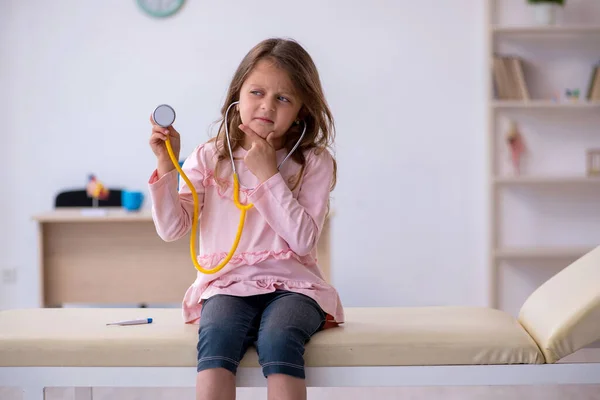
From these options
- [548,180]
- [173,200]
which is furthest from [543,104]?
[173,200]

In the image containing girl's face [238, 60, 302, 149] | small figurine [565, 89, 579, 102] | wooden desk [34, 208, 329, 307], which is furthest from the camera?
small figurine [565, 89, 579, 102]

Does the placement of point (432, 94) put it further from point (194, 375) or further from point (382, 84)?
point (194, 375)

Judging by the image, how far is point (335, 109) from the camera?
426 cm

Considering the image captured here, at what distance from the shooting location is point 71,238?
130 inches

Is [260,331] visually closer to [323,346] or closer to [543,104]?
[323,346]

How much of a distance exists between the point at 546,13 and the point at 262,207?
2854 mm

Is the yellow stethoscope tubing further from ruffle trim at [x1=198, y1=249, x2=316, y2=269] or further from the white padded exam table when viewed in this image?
the white padded exam table

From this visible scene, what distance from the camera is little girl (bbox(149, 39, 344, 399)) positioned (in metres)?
1.54

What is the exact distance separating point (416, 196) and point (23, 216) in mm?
2147

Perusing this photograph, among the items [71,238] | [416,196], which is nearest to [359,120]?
[416,196]

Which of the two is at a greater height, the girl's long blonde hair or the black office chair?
the girl's long blonde hair

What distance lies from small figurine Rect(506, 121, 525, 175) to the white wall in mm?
167

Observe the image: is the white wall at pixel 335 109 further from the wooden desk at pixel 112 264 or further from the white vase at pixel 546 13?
the wooden desk at pixel 112 264

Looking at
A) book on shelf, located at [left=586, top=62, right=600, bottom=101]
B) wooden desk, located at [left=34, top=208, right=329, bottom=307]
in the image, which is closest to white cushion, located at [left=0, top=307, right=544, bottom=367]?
wooden desk, located at [left=34, top=208, right=329, bottom=307]
